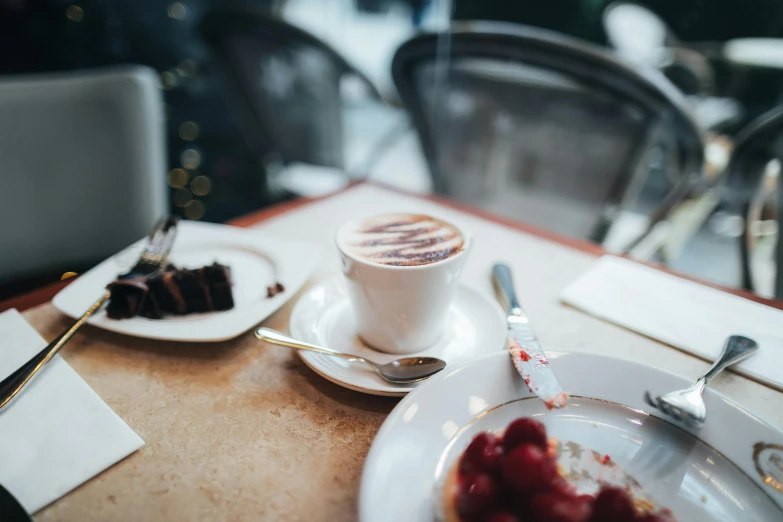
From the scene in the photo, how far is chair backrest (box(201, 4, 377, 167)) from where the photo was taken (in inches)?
66.1

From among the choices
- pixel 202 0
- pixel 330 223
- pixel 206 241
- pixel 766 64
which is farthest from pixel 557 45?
pixel 766 64

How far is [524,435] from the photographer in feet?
1.12

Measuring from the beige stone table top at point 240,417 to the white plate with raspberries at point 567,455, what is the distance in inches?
2.4

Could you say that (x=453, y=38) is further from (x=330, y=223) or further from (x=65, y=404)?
(x=65, y=404)

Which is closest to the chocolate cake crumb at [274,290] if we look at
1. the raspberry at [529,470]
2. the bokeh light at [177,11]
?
the raspberry at [529,470]

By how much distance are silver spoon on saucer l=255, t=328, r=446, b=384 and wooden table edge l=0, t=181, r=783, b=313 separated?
333mm

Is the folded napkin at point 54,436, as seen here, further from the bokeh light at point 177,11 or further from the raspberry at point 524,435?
the bokeh light at point 177,11

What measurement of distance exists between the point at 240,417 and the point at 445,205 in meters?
0.61

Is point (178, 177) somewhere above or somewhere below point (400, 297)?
below

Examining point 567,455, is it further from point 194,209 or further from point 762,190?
point 194,209

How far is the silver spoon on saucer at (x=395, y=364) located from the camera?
48cm

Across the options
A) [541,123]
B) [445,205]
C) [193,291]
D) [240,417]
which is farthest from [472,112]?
[240,417]

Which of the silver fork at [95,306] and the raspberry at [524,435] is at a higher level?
the raspberry at [524,435]

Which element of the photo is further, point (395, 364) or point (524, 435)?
point (395, 364)
